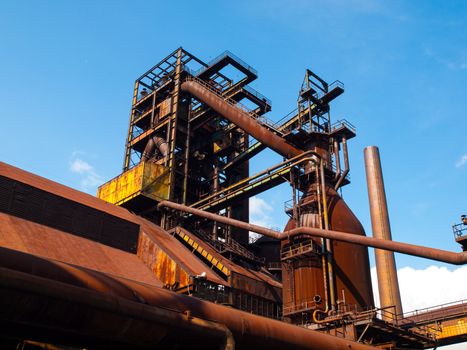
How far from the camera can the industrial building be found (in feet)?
27.7

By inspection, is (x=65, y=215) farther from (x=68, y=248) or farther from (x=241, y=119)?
(x=241, y=119)

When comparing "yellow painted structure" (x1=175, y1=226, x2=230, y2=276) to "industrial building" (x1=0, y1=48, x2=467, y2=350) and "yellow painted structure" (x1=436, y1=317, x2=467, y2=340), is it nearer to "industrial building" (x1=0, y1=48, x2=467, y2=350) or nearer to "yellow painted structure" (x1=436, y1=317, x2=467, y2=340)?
"industrial building" (x1=0, y1=48, x2=467, y2=350)

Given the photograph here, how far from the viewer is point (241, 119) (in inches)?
1291

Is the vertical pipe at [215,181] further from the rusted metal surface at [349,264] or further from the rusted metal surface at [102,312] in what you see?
the rusted metal surface at [102,312]

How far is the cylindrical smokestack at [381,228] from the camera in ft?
116

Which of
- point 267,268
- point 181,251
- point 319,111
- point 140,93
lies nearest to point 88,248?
point 181,251

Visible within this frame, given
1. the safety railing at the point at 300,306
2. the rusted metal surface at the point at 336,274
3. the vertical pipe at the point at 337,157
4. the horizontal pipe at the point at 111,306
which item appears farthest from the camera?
the vertical pipe at the point at 337,157

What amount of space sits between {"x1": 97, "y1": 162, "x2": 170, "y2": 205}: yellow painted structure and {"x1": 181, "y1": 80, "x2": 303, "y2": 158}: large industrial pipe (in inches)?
246

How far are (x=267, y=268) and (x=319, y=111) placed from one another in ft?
39.8

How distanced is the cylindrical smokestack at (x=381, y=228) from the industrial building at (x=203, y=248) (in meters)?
0.09

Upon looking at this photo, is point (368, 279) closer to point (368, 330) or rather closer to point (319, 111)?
point (368, 330)

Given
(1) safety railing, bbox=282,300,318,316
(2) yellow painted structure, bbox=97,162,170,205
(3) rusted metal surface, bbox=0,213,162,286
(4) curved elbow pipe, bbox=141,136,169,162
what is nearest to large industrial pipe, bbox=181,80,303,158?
(4) curved elbow pipe, bbox=141,136,169,162

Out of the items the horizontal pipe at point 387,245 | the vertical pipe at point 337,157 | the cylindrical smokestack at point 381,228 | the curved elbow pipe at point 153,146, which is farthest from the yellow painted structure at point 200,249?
the cylindrical smokestack at point 381,228

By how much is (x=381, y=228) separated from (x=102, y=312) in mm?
31993
